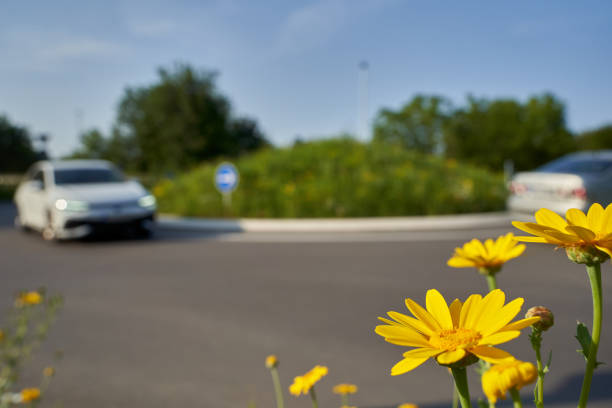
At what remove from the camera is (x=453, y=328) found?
0.79 metres

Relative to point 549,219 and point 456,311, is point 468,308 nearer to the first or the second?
point 456,311

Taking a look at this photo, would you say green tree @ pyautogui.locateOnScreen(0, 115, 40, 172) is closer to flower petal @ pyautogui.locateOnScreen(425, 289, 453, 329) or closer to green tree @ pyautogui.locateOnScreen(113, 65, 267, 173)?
green tree @ pyautogui.locateOnScreen(113, 65, 267, 173)

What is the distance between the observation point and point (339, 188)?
48.3 feet

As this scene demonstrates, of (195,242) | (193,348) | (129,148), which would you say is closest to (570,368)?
(193,348)

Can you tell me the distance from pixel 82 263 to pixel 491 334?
8.47 meters

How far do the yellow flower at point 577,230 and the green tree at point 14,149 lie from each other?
132ft

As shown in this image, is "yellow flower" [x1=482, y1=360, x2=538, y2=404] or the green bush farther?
the green bush

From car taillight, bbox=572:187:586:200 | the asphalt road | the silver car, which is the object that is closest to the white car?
the asphalt road

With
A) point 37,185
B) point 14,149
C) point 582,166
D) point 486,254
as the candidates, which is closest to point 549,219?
point 486,254

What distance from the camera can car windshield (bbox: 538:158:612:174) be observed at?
8828 millimetres

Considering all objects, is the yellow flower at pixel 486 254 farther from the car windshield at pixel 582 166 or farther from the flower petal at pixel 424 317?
the car windshield at pixel 582 166

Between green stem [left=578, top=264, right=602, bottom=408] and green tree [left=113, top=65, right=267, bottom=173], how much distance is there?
31.1 metres

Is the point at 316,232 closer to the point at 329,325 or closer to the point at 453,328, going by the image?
the point at 329,325

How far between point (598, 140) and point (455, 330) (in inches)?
2531
